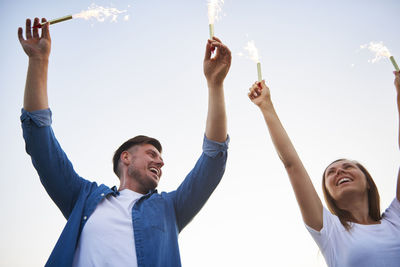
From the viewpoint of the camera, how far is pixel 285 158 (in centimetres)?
376

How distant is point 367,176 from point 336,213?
25.4 inches

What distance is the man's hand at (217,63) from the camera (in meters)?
3.88

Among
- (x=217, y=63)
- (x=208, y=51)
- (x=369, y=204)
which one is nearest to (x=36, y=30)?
(x=208, y=51)

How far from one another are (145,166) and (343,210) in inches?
92.8

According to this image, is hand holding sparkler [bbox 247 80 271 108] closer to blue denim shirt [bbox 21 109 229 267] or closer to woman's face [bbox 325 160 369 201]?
blue denim shirt [bbox 21 109 229 267]

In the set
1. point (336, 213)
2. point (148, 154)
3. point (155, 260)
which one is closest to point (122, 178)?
point (148, 154)

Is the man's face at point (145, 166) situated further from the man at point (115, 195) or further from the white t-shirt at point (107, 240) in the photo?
the white t-shirt at point (107, 240)

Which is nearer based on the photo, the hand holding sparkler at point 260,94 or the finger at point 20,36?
the finger at point 20,36

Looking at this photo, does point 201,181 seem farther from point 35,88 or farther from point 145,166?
point 35,88

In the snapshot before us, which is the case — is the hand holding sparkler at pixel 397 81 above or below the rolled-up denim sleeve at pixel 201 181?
above

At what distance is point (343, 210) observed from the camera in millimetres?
3920

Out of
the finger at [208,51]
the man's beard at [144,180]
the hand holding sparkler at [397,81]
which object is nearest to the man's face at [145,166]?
the man's beard at [144,180]

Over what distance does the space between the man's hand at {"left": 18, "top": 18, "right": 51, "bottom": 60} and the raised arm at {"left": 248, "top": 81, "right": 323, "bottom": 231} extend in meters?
2.48

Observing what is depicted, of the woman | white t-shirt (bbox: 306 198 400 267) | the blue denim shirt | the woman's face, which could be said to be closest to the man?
the blue denim shirt
